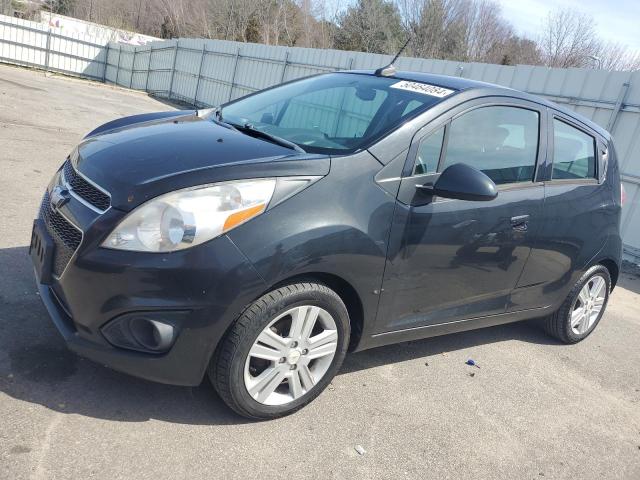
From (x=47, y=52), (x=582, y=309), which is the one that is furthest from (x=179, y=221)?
(x=47, y=52)

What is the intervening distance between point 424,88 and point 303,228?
1.39 m

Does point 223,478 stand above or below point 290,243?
below

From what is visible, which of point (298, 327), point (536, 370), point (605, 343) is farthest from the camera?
point (605, 343)

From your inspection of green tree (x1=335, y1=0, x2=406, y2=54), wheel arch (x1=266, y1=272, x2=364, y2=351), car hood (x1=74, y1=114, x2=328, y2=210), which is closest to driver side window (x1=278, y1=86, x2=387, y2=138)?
car hood (x1=74, y1=114, x2=328, y2=210)

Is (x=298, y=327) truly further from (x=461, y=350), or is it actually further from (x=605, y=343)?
(x=605, y=343)

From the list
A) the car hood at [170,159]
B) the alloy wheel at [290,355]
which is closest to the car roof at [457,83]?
the car hood at [170,159]

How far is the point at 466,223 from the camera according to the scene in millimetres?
3203

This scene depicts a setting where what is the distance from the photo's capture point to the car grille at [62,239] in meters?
2.52

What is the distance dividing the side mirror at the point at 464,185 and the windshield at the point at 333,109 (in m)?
0.38

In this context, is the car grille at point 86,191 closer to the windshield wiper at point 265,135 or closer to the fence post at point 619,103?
the windshield wiper at point 265,135

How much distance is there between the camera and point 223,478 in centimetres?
238

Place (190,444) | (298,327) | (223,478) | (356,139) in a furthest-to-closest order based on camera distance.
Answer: (356,139), (298,327), (190,444), (223,478)

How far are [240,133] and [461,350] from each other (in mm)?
2211

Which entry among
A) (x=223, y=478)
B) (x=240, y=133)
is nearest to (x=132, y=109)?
(x=240, y=133)
